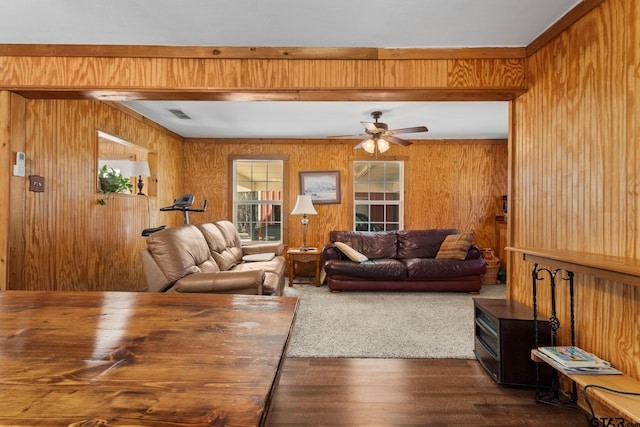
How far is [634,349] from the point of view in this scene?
5.66 ft

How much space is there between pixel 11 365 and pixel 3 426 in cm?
27

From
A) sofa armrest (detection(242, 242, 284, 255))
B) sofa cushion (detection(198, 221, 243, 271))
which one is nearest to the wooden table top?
sofa cushion (detection(198, 221, 243, 271))

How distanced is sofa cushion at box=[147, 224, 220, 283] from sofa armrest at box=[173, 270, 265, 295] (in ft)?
0.40

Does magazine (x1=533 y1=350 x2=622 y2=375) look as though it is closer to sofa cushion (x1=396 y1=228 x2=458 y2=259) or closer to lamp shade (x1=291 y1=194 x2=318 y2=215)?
sofa cushion (x1=396 y1=228 x2=458 y2=259)

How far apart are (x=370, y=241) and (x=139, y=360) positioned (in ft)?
15.8

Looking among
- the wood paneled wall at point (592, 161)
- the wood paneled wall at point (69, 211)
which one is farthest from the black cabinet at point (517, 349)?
the wood paneled wall at point (69, 211)

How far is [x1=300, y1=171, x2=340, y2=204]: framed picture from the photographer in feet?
19.5

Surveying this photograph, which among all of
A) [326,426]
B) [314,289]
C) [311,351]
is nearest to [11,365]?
[326,426]

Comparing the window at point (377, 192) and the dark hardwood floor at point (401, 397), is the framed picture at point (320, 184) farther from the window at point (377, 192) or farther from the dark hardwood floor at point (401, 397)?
the dark hardwood floor at point (401, 397)

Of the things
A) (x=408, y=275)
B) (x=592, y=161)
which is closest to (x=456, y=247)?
(x=408, y=275)

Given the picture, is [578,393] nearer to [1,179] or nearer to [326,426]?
[326,426]

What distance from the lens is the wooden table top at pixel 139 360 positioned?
583mm

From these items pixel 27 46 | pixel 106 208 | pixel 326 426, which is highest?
pixel 27 46

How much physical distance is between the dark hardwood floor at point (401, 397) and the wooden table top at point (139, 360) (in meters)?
1.09
